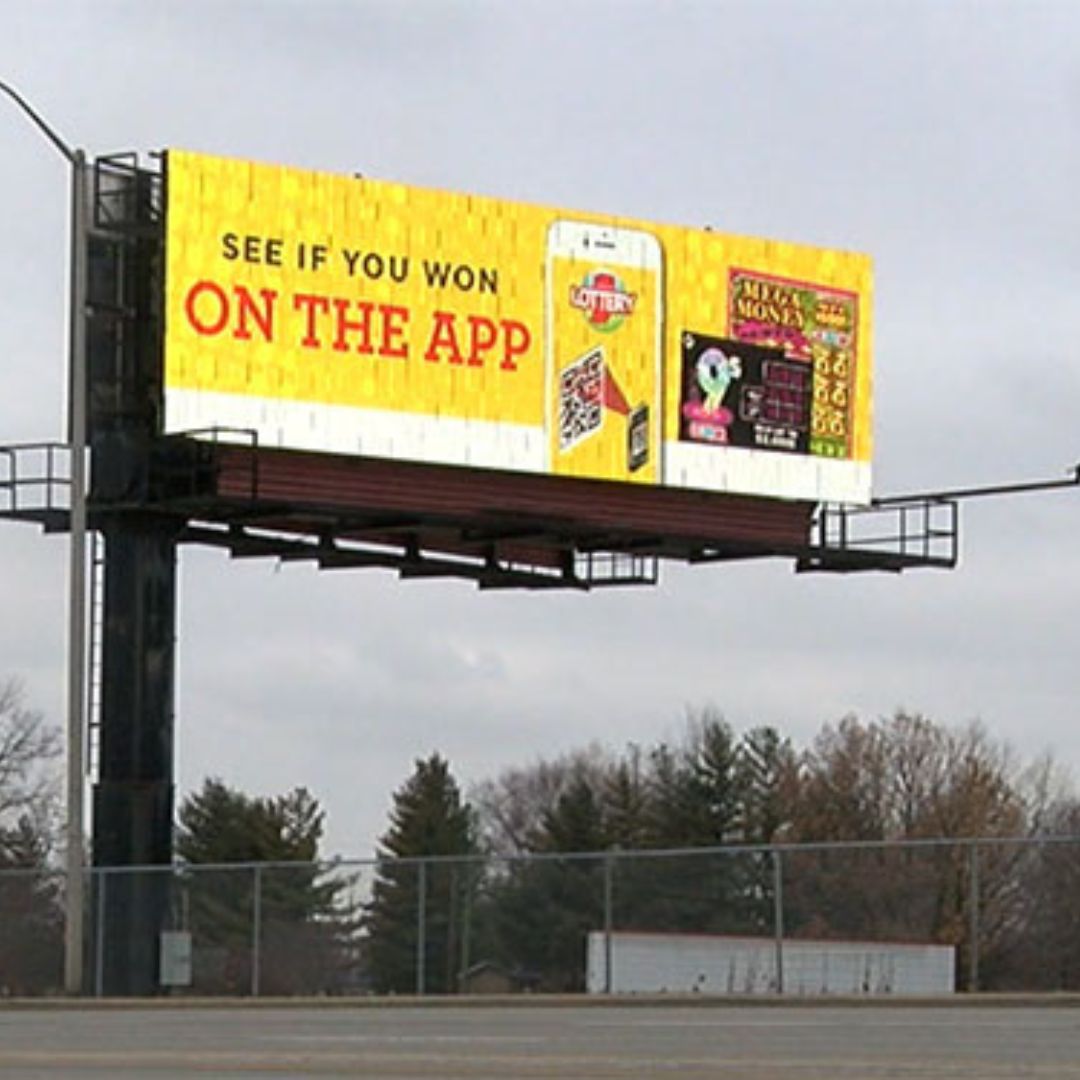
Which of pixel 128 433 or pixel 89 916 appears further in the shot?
pixel 128 433

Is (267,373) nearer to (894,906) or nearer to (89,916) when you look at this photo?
(89,916)

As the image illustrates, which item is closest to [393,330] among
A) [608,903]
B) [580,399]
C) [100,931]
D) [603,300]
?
[580,399]

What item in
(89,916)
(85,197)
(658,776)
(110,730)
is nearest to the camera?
(85,197)

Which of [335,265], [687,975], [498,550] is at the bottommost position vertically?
[687,975]

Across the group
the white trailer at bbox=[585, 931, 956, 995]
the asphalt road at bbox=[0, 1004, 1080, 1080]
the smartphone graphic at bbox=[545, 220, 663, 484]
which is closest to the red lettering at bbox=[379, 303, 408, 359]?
the smartphone graphic at bbox=[545, 220, 663, 484]

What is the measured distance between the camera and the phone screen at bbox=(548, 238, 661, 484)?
61.7m

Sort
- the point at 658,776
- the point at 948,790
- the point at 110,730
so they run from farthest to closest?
the point at 658,776 < the point at 948,790 < the point at 110,730

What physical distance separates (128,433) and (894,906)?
1936 centimetres

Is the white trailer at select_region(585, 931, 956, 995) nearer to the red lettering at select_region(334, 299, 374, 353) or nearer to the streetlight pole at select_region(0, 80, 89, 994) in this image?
the streetlight pole at select_region(0, 80, 89, 994)

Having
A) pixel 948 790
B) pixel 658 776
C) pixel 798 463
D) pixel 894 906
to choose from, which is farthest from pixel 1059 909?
pixel 658 776

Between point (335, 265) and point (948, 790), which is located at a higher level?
point (335, 265)

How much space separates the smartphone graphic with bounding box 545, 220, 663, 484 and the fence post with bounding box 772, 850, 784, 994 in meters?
19.7

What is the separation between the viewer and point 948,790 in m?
106

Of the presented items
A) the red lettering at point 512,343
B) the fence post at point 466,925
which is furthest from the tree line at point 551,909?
the red lettering at point 512,343
